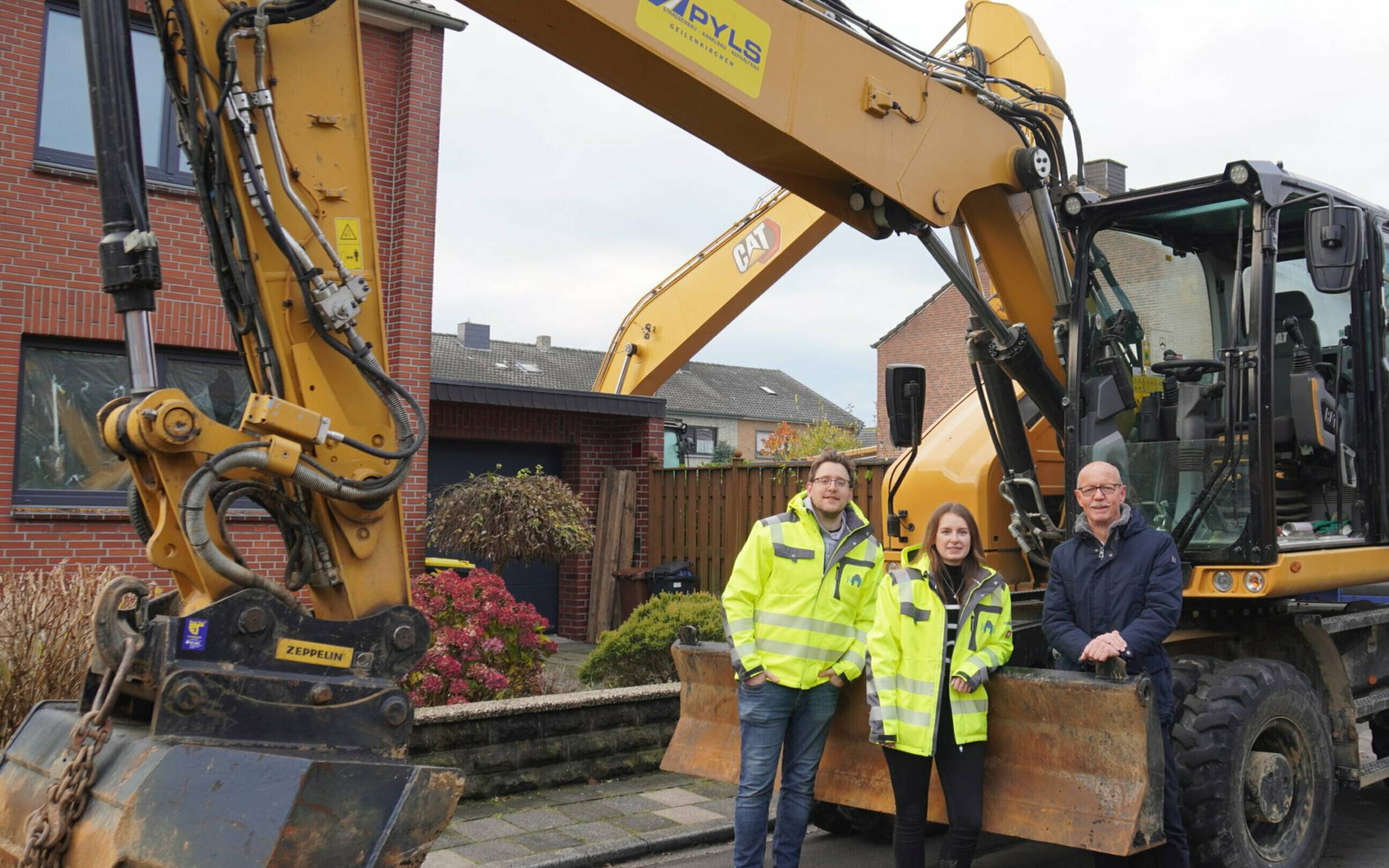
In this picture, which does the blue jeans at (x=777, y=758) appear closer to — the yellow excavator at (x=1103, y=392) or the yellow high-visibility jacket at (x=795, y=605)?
the yellow high-visibility jacket at (x=795, y=605)

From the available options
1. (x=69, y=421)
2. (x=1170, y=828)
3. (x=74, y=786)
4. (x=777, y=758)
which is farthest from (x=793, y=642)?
(x=69, y=421)

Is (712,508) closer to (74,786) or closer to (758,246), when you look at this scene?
(758,246)

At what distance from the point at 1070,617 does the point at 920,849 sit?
108 cm

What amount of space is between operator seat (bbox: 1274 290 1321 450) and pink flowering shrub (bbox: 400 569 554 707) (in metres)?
4.52

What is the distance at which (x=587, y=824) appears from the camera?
243 inches

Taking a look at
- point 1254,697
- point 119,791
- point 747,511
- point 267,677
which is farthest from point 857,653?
point 747,511

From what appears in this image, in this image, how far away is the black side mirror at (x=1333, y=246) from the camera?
16.1ft

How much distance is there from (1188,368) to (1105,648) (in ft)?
5.91

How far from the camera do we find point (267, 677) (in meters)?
3.51

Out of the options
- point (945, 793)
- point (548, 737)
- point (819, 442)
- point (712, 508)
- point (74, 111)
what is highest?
point (74, 111)

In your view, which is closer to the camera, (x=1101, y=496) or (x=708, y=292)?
(x=1101, y=496)

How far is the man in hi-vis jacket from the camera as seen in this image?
4.67 meters

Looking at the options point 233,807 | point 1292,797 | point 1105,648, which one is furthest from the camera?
point 1292,797

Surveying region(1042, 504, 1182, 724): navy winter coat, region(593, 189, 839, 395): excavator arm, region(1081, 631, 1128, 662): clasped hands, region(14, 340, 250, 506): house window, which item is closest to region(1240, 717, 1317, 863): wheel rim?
region(1042, 504, 1182, 724): navy winter coat
